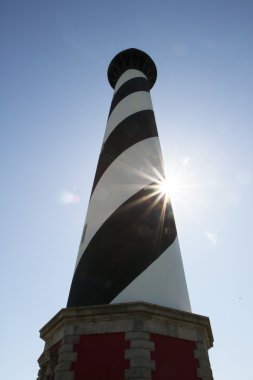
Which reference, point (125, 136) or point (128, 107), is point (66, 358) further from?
point (128, 107)

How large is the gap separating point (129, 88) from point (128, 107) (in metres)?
1.14

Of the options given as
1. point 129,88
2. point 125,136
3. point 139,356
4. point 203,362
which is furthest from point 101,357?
point 129,88

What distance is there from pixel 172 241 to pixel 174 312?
1.71 m

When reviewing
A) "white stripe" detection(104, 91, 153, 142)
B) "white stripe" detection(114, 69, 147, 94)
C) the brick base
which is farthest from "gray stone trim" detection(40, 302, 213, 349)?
"white stripe" detection(114, 69, 147, 94)

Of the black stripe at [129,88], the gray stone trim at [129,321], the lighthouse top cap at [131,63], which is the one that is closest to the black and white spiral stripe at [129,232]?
the gray stone trim at [129,321]

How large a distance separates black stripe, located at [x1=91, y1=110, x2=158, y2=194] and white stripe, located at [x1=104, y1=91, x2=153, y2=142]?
0.60ft

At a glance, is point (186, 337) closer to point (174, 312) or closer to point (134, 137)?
point (174, 312)

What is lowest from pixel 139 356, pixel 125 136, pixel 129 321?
pixel 139 356

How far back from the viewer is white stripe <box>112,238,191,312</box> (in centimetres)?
536

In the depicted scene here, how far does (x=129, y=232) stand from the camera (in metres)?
6.11

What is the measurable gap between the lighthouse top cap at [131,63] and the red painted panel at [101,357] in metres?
8.93

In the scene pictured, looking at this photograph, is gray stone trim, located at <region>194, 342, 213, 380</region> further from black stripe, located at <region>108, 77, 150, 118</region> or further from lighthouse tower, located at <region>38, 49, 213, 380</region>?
Result: black stripe, located at <region>108, 77, 150, 118</region>

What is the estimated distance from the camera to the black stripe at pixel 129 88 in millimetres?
9461

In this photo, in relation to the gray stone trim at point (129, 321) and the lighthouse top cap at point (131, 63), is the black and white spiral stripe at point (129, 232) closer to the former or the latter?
the gray stone trim at point (129, 321)
